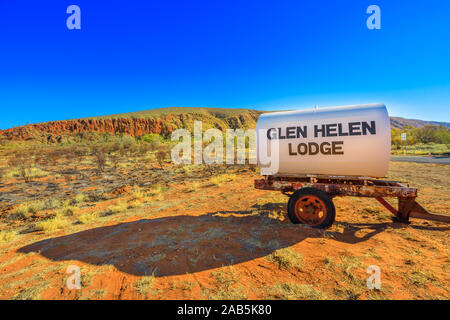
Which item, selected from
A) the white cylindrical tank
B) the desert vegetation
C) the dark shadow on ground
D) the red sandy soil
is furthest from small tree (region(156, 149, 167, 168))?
the white cylindrical tank

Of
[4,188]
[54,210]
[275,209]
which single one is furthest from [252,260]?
[4,188]

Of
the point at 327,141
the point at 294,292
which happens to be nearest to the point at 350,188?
the point at 327,141

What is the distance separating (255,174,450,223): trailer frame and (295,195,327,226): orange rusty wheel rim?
0.33 m

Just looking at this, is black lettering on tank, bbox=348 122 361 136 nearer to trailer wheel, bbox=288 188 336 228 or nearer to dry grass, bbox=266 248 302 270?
trailer wheel, bbox=288 188 336 228

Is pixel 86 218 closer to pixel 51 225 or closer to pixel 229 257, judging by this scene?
pixel 51 225

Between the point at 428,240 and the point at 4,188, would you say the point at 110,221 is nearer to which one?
the point at 428,240

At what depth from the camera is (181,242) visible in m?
4.59

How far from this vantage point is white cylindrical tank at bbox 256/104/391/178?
4.58 metres

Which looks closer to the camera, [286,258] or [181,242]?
[286,258]

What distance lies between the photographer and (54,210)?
7922 millimetres

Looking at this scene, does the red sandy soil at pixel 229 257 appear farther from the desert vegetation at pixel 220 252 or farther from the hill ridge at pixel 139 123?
the hill ridge at pixel 139 123

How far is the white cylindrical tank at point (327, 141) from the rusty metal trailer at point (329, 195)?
303 mm

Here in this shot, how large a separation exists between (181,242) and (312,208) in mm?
3436

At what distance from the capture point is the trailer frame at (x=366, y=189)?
4.71 meters
